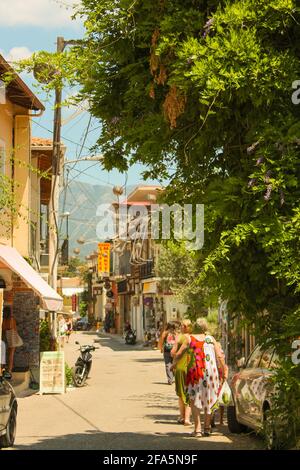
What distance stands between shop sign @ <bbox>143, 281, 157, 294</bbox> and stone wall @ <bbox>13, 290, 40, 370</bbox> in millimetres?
38625

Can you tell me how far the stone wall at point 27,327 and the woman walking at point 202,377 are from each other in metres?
9.83

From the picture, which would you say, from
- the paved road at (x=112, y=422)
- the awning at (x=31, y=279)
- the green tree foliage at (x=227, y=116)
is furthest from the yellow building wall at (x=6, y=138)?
the green tree foliage at (x=227, y=116)

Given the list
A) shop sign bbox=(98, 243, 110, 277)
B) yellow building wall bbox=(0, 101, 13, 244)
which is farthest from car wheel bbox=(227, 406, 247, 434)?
shop sign bbox=(98, 243, 110, 277)

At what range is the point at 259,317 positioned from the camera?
902cm

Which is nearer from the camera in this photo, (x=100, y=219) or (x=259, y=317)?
(x=259, y=317)

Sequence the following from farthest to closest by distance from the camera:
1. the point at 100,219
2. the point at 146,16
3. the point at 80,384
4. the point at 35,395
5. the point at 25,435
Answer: the point at 100,219 < the point at 80,384 < the point at 35,395 < the point at 25,435 < the point at 146,16

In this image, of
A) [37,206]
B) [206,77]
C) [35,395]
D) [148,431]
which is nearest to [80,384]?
[35,395]

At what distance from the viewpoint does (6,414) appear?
38.2 ft

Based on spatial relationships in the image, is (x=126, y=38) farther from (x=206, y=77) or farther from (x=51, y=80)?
(x=206, y=77)

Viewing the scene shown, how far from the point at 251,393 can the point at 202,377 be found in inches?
50.2

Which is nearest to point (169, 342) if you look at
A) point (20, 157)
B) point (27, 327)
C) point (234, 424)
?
point (27, 327)

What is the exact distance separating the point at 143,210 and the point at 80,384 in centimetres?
4432

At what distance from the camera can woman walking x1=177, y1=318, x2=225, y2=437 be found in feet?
43.9

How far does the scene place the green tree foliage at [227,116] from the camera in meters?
8.08
